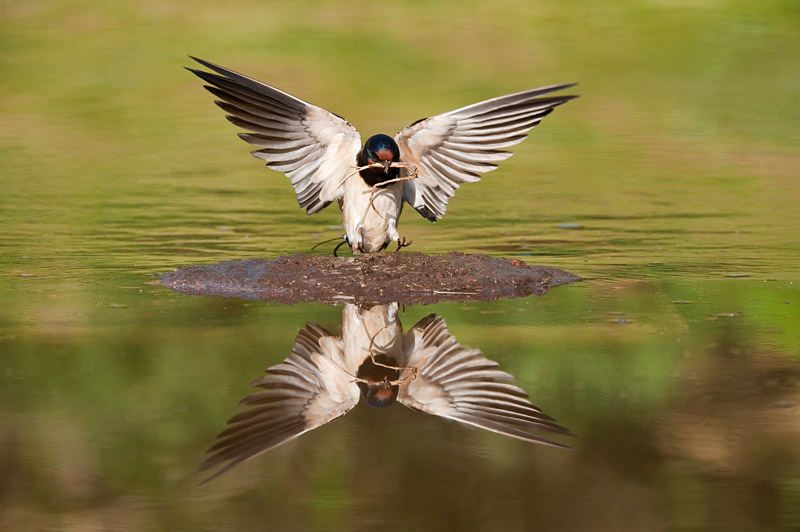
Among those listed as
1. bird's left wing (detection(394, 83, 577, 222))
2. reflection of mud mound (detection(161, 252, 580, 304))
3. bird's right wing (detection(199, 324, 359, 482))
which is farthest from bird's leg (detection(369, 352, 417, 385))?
bird's left wing (detection(394, 83, 577, 222))

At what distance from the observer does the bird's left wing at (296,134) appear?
25.1ft

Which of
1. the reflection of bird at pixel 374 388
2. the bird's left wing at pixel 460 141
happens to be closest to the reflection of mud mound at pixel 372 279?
the bird's left wing at pixel 460 141

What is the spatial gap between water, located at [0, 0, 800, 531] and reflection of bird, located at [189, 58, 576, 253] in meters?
1.00

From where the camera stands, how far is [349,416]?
502 centimetres

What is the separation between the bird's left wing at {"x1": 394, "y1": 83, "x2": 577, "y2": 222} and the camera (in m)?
7.93

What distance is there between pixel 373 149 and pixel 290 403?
2.65m

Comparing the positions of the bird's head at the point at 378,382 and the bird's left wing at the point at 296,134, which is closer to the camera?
the bird's head at the point at 378,382

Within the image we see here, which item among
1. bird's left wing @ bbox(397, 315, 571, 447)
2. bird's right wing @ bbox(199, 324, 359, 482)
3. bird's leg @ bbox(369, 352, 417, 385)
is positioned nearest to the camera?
bird's right wing @ bbox(199, 324, 359, 482)

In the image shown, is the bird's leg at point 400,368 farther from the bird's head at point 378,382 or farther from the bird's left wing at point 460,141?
the bird's left wing at point 460,141

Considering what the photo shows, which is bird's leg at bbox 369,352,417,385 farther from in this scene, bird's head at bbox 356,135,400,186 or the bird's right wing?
bird's head at bbox 356,135,400,186

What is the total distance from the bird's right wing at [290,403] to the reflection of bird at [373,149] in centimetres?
182

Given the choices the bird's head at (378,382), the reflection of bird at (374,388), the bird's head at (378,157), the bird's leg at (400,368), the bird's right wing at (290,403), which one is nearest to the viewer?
the bird's right wing at (290,403)

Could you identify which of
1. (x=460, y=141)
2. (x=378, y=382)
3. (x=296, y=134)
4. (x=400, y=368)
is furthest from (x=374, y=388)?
(x=460, y=141)

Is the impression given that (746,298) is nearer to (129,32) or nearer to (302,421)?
(302,421)
